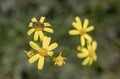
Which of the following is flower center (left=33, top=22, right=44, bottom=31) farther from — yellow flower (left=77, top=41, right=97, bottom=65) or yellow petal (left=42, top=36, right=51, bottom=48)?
yellow flower (left=77, top=41, right=97, bottom=65)

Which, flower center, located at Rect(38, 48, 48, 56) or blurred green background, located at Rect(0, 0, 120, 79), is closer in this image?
flower center, located at Rect(38, 48, 48, 56)

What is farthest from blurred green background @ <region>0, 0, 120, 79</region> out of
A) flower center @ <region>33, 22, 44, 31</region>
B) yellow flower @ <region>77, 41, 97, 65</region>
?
flower center @ <region>33, 22, 44, 31</region>

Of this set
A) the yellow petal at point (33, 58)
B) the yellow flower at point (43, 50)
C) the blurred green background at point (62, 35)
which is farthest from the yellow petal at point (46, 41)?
the blurred green background at point (62, 35)

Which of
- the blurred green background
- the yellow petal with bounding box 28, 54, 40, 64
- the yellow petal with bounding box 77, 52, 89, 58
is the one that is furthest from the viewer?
the blurred green background

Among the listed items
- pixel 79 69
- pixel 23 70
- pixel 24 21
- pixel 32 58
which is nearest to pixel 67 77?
pixel 79 69

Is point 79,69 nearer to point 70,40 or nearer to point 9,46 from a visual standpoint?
point 70,40

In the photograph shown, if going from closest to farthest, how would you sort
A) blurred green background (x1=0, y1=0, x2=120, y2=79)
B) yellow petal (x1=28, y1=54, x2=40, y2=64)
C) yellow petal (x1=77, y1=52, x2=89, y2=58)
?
yellow petal (x1=28, y1=54, x2=40, y2=64) < yellow petal (x1=77, y1=52, x2=89, y2=58) < blurred green background (x1=0, y1=0, x2=120, y2=79)

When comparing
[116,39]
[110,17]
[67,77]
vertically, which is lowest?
[67,77]

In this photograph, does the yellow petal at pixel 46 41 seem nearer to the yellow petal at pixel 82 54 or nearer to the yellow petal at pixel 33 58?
the yellow petal at pixel 33 58

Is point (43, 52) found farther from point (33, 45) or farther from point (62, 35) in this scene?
point (62, 35)

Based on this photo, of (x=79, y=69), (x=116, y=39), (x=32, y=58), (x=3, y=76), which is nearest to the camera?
(x=32, y=58)
